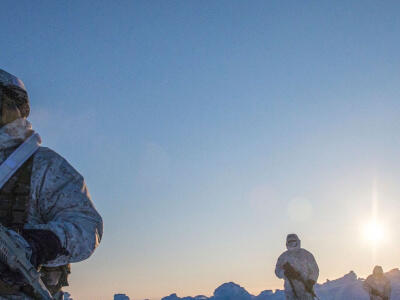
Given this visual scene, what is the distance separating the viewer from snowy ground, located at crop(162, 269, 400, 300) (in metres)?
101

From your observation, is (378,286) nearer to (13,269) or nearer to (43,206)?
(43,206)

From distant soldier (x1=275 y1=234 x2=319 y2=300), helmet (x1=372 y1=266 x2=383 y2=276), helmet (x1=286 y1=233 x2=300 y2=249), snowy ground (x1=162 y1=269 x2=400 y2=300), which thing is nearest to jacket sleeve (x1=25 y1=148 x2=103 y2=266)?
distant soldier (x1=275 y1=234 x2=319 y2=300)

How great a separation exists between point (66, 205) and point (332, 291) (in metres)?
131

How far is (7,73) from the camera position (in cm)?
272

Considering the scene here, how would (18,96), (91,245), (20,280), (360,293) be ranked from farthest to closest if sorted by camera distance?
(360,293), (18,96), (91,245), (20,280)

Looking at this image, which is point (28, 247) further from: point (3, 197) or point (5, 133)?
point (5, 133)

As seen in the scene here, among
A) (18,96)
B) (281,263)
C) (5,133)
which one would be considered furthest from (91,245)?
(281,263)

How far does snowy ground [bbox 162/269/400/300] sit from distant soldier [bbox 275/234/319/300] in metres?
83.5

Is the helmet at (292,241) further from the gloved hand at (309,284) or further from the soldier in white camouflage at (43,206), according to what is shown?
the soldier in white camouflage at (43,206)

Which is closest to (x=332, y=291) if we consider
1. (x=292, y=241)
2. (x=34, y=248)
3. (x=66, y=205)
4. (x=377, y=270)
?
(x=377, y=270)

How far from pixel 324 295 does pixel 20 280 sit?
13288 centimetres

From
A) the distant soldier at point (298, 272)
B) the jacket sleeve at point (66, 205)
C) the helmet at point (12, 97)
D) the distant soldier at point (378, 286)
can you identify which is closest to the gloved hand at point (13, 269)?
the jacket sleeve at point (66, 205)

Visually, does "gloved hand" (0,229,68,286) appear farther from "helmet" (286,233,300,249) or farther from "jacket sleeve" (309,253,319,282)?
"helmet" (286,233,300,249)

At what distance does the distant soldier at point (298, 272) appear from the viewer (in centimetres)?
1226
